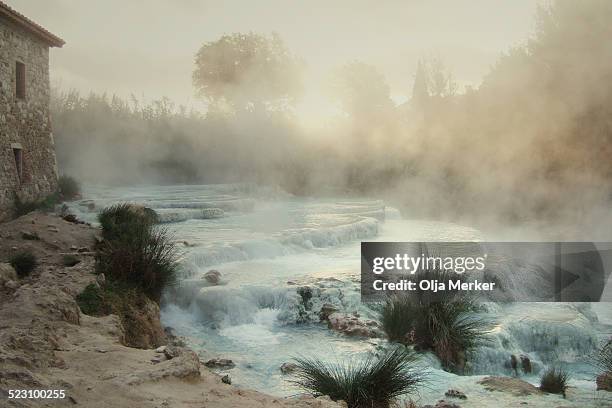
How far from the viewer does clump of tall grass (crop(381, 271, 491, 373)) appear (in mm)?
3949

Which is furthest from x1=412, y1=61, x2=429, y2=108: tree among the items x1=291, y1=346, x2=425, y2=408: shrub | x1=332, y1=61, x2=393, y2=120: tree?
x1=291, y1=346, x2=425, y2=408: shrub

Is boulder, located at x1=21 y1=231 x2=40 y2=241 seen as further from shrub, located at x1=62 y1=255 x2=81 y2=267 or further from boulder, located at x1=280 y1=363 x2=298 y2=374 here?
boulder, located at x1=280 y1=363 x2=298 y2=374

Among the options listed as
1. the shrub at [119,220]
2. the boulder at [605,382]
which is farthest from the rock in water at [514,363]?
the shrub at [119,220]

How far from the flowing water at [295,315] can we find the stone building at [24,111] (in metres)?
1.18

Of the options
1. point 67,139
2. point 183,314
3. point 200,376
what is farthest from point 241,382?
point 67,139

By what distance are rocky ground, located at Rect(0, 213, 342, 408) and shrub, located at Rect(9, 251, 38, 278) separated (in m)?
0.44

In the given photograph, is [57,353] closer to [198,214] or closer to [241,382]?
[241,382]

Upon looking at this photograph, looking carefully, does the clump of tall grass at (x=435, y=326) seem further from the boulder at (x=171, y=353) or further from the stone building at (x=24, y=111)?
the stone building at (x=24, y=111)

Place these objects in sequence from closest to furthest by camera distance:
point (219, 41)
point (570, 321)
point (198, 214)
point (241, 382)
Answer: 1. point (241, 382)
2. point (570, 321)
3. point (198, 214)
4. point (219, 41)

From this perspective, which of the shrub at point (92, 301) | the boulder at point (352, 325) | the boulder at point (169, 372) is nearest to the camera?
the boulder at point (169, 372)

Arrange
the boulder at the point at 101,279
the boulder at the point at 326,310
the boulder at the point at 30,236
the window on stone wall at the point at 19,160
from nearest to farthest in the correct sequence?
the boulder at the point at 101,279 → the boulder at the point at 326,310 → the boulder at the point at 30,236 → the window on stone wall at the point at 19,160

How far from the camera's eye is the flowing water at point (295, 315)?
159 inches

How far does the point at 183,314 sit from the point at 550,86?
26.3 ft

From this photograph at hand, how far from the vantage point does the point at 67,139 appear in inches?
591
